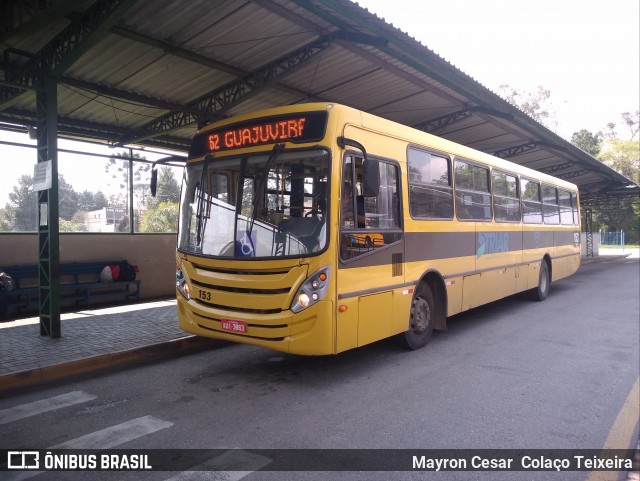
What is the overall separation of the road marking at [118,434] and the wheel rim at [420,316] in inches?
150

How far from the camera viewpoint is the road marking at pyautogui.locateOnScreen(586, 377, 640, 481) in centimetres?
352

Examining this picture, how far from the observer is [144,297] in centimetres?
1193

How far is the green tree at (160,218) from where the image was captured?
12320 millimetres

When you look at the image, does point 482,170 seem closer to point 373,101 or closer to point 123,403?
point 373,101

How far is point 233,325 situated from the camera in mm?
5457

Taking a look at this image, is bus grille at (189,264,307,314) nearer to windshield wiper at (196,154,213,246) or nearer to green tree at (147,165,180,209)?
windshield wiper at (196,154,213,246)

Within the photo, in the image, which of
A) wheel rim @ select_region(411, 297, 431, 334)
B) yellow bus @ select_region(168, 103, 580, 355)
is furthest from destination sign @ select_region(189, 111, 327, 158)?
wheel rim @ select_region(411, 297, 431, 334)

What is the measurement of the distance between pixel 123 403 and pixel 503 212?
7996mm

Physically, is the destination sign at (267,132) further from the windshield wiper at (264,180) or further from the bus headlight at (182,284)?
the bus headlight at (182,284)

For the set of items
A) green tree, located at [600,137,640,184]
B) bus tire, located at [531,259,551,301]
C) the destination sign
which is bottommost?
bus tire, located at [531,259,551,301]

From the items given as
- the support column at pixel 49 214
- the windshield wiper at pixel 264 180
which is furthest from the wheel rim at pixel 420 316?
the support column at pixel 49 214

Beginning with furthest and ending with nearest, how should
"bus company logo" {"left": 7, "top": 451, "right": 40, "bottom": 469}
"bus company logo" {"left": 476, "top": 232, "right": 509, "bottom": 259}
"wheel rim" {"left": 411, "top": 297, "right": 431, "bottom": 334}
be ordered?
1. "bus company logo" {"left": 476, "top": 232, "right": 509, "bottom": 259}
2. "wheel rim" {"left": 411, "top": 297, "right": 431, "bottom": 334}
3. "bus company logo" {"left": 7, "top": 451, "right": 40, "bottom": 469}

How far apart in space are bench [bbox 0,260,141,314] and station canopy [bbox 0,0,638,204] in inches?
119

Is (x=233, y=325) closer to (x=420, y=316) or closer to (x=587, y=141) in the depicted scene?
(x=420, y=316)
